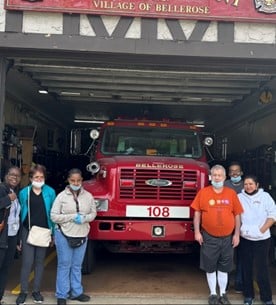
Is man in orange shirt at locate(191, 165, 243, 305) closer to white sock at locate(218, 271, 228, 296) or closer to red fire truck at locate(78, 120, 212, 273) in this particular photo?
white sock at locate(218, 271, 228, 296)

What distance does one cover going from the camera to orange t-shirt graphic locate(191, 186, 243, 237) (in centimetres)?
592

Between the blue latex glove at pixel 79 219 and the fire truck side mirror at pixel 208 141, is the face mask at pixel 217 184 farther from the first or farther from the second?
the fire truck side mirror at pixel 208 141

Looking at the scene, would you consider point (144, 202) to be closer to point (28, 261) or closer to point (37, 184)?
point (37, 184)

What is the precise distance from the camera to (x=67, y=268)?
598 centimetres

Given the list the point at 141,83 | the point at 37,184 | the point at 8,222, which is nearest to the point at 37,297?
the point at 8,222

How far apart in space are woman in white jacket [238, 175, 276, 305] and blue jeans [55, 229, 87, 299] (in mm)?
2040

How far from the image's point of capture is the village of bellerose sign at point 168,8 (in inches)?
251

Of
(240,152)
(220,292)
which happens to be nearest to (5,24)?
(220,292)

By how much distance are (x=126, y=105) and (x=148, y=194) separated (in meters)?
6.20

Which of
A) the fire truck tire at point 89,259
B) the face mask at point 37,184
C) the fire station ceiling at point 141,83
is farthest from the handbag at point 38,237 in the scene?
the fire station ceiling at point 141,83

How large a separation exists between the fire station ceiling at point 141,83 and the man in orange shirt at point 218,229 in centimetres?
185

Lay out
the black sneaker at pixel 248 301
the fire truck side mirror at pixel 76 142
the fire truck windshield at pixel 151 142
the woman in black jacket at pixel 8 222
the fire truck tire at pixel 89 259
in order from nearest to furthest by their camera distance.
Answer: the woman in black jacket at pixel 8 222 → the black sneaker at pixel 248 301 → the fire truck tire at pixel 89 259 → the fire truck windshield at pixel 151 142 → the fire truck side mirror at pixel 76 142

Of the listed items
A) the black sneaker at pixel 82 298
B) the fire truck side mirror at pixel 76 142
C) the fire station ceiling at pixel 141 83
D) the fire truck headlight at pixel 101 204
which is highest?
the fire station ceiling at pixel 141 83

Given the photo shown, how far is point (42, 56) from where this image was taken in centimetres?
677
